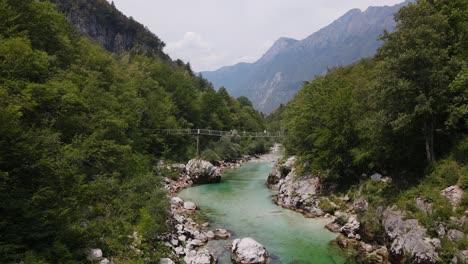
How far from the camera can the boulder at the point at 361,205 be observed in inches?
727

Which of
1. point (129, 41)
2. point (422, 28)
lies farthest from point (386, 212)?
point (129, 41)

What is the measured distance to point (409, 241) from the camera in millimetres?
12945

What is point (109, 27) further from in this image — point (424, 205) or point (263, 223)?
point (424, 205)

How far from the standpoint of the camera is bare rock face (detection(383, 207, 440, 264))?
12.1m

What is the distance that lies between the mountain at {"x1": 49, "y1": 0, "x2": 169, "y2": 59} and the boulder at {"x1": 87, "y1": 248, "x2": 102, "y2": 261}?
243ft

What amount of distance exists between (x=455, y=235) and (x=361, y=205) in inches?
263

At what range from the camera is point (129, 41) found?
316ft

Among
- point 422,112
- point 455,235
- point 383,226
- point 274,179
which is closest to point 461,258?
point 455,235

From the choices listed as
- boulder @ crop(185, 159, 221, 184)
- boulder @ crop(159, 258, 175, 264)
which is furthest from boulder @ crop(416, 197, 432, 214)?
boulder @ crop(185, 159, 221, 184)

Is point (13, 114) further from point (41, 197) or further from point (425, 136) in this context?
point (425, 136)

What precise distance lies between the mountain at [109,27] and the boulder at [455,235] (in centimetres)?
7697

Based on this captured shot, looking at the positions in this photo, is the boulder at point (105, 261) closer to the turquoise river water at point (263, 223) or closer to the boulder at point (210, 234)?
the turquoise river water at point (263, 223)

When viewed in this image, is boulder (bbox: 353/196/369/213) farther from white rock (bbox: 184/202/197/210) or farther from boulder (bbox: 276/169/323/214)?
white rock (bbox: 184/202/197/210)

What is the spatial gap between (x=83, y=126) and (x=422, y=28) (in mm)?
18216
